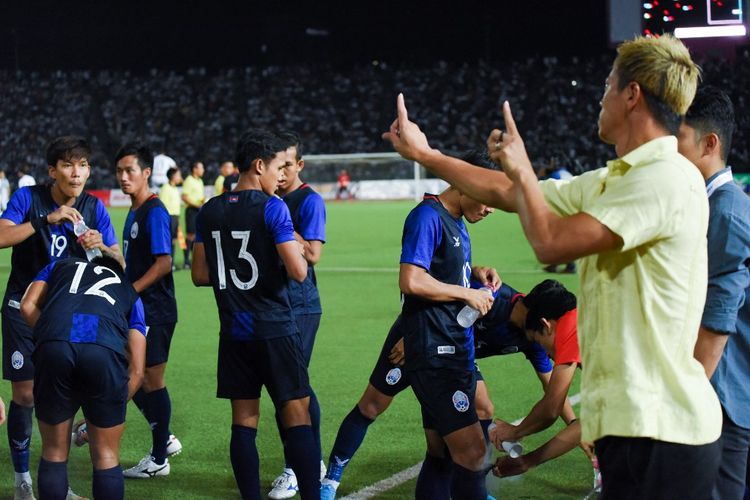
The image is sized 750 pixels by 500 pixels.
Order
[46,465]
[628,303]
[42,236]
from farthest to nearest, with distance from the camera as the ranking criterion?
[42,236]
[46,465]
[628,303]

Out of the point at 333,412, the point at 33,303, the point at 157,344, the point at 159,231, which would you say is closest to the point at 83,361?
the point at 33,303

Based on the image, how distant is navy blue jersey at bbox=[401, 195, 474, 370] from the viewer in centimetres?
497

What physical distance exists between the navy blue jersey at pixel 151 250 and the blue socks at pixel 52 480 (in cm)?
186

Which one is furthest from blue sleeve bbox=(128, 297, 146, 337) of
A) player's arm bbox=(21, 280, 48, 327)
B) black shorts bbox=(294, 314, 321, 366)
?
black shorts bbox=(294, 314, 321, 366)

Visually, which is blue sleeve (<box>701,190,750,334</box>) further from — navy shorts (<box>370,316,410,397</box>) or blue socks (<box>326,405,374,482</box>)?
blue socks (<box>326,405,374,482</box>)

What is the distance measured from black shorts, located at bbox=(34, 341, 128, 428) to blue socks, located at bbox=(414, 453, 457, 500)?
1.59m

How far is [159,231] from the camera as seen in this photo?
652 centimetres

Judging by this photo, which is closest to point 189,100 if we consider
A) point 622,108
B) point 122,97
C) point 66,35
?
point 122,97

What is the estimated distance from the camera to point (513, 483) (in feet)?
20.4

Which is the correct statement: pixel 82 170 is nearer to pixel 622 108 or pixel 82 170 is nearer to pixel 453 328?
pixel 453 328

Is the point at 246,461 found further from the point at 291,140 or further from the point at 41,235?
the point at 291,140

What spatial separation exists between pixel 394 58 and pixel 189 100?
1170 centimetres

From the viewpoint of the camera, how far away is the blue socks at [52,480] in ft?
15.9

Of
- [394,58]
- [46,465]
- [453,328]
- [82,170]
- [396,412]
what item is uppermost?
[394,58]
